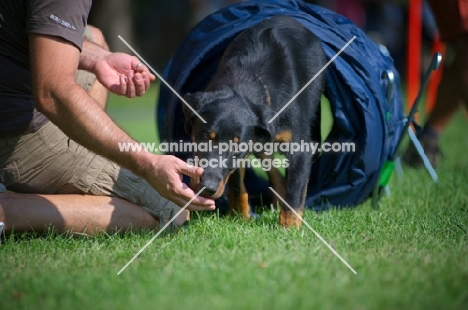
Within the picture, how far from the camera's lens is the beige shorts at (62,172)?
10.5 feet

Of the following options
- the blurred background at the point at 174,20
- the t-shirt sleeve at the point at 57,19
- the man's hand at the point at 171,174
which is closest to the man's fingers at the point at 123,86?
the t-shirt sleeve at the point at 57,19

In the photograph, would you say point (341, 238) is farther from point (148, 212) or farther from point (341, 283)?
point (148, 212)

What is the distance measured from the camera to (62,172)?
10.8ft

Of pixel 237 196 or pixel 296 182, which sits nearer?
pixel 296 182

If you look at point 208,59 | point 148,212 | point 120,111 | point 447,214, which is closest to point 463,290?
point 447,214

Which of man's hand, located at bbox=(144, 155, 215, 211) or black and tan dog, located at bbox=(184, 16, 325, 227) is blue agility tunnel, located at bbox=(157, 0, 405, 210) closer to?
black and tan dog, located at bbox=(184, 16, 325, 227)

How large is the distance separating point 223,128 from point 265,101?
415mm

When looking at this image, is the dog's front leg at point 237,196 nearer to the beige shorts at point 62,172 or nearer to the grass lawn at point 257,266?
the grass lawn at point 257,266

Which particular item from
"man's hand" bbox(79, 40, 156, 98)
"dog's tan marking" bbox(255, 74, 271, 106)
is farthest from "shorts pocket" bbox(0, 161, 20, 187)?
"dog's tan marking" bbox(255, 74, 271, 106)

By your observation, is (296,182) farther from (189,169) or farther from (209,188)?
(189,169)

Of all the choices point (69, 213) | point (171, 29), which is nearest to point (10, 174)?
point (69, 213)

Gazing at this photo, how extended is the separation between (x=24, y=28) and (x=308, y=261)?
61.2 inches

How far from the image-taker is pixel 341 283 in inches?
91.6

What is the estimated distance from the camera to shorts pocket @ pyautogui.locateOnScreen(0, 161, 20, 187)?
3203 millimetres
